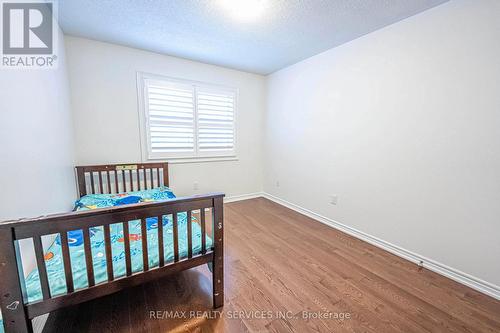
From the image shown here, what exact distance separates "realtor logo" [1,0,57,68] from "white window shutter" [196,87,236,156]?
1748mm

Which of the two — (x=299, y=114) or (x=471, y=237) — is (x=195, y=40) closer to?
(x=299, y=114)

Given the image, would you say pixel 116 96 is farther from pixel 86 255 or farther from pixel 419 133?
pixel 419 133

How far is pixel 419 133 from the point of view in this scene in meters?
1.97

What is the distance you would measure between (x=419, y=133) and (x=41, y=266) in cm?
291

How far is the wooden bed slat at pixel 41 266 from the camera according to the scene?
974 mm

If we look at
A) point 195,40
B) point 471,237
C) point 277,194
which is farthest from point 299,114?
point 471,237

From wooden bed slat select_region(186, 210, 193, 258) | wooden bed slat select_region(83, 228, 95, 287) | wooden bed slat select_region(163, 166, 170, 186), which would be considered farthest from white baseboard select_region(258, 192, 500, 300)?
wooden bed slat select_region(83, 228, 95, 287)

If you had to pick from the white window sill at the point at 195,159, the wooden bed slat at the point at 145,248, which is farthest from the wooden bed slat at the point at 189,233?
the white window sill at the point at 195,159

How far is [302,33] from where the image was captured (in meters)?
2.31

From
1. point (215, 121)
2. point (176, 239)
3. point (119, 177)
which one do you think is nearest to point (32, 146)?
point (176, 239)

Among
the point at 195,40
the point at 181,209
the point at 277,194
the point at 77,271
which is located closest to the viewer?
the point at 77,271

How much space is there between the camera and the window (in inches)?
118

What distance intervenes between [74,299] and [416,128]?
2904 millimetres

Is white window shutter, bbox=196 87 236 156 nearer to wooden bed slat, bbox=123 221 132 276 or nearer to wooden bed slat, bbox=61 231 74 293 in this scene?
wooden bed slat, bbox=123 221 132 276
